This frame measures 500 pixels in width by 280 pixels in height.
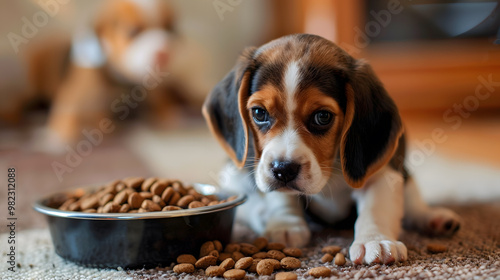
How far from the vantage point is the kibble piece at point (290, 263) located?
1.64 metres

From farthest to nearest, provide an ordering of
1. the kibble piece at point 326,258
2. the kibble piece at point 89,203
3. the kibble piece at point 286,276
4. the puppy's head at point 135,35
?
the puppy's head at point 135,35
the kibble piece at point 89,203
the kibble piece at point 326,258
the kibble piece at point 286,276

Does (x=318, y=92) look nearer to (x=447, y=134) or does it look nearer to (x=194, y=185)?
(x=194, y=185)

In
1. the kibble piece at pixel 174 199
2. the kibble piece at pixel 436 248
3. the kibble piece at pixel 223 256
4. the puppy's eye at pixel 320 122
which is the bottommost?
the kibble piece at pixel 436 248

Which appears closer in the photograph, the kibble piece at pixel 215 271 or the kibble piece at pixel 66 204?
the kibble piece at pixel 215 271

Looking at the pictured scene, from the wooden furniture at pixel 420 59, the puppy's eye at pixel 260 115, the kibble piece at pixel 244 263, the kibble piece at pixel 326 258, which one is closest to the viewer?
the kibble piece at pixel 244 263

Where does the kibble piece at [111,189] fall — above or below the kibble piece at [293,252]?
above

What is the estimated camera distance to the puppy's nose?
1.74 m

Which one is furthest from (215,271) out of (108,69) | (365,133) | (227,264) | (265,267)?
(108,69)

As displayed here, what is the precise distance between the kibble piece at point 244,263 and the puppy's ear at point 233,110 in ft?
1.61

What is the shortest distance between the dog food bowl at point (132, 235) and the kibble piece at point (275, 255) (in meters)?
0.21

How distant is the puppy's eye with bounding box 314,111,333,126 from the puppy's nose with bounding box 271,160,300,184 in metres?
0.21

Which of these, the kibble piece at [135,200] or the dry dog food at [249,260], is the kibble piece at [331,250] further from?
the kibble piece at [135,200]

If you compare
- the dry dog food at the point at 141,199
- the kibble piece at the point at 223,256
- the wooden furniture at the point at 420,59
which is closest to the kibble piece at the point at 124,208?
the dry dog food at the point at 141,199

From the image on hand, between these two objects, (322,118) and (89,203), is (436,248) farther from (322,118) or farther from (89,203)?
(89,203)
